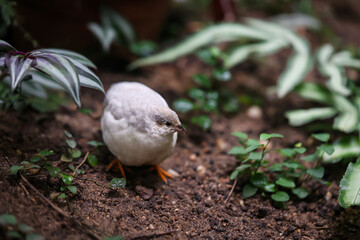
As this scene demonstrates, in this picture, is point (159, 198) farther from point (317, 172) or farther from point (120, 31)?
point (120, 31)

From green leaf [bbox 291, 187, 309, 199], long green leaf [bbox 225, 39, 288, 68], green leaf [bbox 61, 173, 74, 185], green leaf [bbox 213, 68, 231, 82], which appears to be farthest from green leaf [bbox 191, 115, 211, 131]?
green leaf [bbox 61, 173, 74, 185]

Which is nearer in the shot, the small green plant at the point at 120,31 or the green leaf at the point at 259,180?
the green leaf at the point at 259,180

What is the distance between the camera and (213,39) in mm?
3137

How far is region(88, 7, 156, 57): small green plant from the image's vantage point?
3.02 m

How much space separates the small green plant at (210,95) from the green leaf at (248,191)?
669 millimetres

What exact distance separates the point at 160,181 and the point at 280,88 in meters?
1.29

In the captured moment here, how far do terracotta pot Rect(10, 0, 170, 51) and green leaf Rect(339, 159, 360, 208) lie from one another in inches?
97.1

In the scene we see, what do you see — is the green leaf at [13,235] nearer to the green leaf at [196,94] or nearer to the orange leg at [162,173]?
the orange leg at [162,173]

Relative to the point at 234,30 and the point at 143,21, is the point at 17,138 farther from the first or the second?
the point at 234,30

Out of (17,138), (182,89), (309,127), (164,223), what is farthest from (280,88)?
(17,138)

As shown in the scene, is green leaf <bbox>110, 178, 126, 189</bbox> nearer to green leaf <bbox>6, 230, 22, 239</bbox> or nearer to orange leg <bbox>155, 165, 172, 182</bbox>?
orange leg <bbox>155, 165, 172, 182</bbox>

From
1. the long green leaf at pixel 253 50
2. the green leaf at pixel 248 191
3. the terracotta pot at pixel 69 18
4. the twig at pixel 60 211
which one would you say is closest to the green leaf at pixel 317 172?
the green leaf at pixel 248 191

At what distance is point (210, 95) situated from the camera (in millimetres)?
2943

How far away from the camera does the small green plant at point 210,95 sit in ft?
9.19
